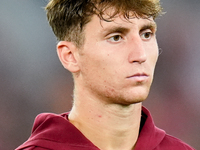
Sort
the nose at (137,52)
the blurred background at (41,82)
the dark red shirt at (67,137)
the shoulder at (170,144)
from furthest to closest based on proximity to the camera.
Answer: the blurred background at (41,82), the shoulder at (170,144), the dark red shirt at (67,137), the nose at (137,52)

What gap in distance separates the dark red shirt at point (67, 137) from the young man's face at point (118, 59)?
0.20 m

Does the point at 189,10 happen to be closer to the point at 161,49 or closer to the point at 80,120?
the point at 161,49

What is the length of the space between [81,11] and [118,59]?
0.29 metres

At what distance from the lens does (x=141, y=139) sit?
1.89 metres

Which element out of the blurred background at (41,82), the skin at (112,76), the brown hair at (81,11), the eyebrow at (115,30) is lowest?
the blurred background at (41,82)

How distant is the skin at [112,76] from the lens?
169cm

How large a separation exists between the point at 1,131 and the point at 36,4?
1.10m

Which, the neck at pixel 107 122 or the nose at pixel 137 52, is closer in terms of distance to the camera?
the nose at pixel 137 52

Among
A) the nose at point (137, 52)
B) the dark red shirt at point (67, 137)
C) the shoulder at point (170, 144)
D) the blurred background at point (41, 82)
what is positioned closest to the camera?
the nose at point (137, 52)

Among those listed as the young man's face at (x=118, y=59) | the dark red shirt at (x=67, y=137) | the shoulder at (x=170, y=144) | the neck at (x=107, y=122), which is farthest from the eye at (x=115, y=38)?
the shoulder at (x=170, y=144)

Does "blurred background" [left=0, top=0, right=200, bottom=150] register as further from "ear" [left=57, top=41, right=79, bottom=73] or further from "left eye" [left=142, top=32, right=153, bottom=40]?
"left eye" [left=142, top=32, right=153, bottom=40]

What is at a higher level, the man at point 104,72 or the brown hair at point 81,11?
the brown hair at point 81,11

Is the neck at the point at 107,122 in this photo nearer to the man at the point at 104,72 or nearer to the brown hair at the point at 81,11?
the man at the point at 104,72

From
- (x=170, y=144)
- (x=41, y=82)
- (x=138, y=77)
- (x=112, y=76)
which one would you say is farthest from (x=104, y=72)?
(x=41, y=82)
